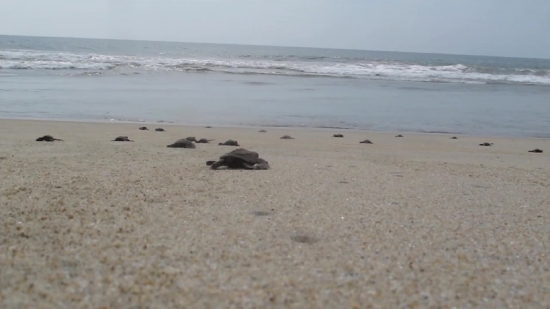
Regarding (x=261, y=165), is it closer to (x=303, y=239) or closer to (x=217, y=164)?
(x=217, y=164)

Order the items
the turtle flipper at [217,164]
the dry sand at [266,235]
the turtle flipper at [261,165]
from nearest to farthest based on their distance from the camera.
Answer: the dry sand at [266,235], the turtle flipper at [217,164], the turtle flipper at [261,165]

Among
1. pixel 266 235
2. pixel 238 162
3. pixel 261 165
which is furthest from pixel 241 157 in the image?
pixel 266 235

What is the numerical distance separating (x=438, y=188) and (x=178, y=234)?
297 centimetres

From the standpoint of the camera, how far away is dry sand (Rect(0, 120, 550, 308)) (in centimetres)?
256

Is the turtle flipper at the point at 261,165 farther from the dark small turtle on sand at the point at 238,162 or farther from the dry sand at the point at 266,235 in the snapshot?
the dry sand at the point at 266,235

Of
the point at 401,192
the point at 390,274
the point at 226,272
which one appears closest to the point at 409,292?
the point at 390,274

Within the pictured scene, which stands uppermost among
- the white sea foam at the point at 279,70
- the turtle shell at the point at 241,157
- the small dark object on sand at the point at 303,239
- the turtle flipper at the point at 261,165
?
the white sea foam at the point at 279,70

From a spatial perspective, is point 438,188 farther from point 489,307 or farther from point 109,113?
point 109,113

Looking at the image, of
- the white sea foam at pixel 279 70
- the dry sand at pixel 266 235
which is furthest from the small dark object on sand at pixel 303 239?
the white sea foam at pixel 279 70

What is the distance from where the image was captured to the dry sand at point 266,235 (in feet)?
8.39

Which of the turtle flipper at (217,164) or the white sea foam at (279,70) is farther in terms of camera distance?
Answer: the white sea foam at (279,70)

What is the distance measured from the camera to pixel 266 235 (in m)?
3.42

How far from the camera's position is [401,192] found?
496cm

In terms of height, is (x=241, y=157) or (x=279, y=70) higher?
(x=279, y=70)
